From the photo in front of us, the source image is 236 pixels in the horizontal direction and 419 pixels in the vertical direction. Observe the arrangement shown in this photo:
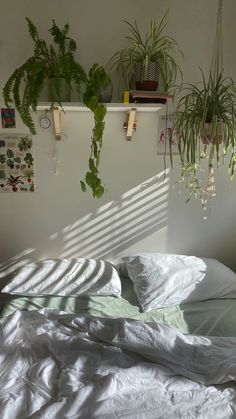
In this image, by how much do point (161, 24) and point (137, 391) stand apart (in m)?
2.01

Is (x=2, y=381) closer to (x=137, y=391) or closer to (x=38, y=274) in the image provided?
(x=137, y=391)

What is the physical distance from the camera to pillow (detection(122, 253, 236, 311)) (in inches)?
74.2

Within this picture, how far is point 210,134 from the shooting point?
1746 millimetres

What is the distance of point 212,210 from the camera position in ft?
7.66

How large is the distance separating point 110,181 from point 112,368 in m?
1.25

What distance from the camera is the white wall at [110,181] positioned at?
1997mm

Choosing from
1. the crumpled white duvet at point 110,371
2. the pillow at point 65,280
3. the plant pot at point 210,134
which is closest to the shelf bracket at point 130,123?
the plant pot at point 210,134

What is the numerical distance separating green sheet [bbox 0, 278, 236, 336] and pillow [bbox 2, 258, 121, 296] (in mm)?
44

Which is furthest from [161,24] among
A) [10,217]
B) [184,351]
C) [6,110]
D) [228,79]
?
[184,351]

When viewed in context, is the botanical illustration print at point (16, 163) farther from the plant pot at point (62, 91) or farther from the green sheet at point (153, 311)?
the green sheet at point (153, 311)

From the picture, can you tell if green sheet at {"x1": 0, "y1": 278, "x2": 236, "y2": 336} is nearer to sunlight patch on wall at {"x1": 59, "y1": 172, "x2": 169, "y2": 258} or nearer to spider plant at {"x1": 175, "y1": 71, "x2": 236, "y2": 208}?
sunlight patch on wall at {"x1": 59, "y1": 172, "x2": 169, "y2": 258}

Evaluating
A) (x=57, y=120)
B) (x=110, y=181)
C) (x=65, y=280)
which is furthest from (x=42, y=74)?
(x=65, y=280)

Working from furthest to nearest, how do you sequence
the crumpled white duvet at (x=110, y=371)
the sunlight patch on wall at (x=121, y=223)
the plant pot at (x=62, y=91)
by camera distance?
1. the sunlight patch on wall at (x=121, y=223)
2. the plant pot at (x=62, y=91)
3. the crumpled white duvet at (x=110, y=371)

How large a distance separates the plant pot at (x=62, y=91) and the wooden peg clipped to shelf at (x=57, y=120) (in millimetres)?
55
